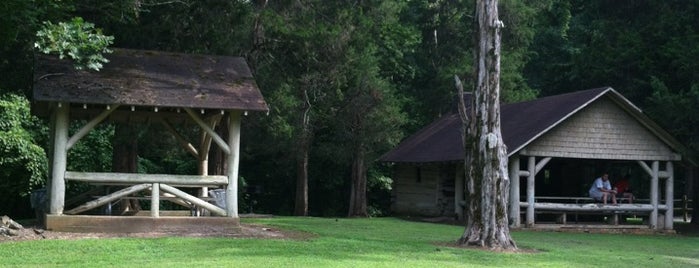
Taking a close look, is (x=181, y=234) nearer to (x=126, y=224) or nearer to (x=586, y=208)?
(x=126, y=224)

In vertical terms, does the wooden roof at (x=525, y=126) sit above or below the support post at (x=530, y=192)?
above

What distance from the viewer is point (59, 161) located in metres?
17.1

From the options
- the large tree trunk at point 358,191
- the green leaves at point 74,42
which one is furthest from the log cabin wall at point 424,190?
the green leaves at point 74,42

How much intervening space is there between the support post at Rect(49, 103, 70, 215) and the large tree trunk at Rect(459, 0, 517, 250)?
825 centimetres

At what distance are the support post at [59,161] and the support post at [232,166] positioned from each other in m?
3.38

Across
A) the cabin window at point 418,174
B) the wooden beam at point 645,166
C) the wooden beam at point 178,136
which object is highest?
the wooden beam at point 178,136

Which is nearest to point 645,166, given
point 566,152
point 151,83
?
point 566,152

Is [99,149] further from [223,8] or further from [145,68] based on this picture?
[145,68]

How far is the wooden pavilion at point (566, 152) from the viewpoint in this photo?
25453 mm

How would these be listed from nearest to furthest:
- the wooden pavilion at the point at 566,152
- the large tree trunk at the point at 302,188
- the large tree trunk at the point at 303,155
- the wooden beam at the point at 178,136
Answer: the wooden beam at the point at 178,136, the wooden pavilion at the point at 566,152, the large tree trunk at the point at 303,155, the large tree trunk at the point at 302,188

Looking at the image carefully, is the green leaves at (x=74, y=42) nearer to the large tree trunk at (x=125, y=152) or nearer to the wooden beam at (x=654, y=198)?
the large tree trunk at (x=125, y=152)

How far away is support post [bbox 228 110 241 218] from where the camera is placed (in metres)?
18.0

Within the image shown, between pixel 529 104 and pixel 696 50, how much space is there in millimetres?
5875

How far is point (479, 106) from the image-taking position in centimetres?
1753
